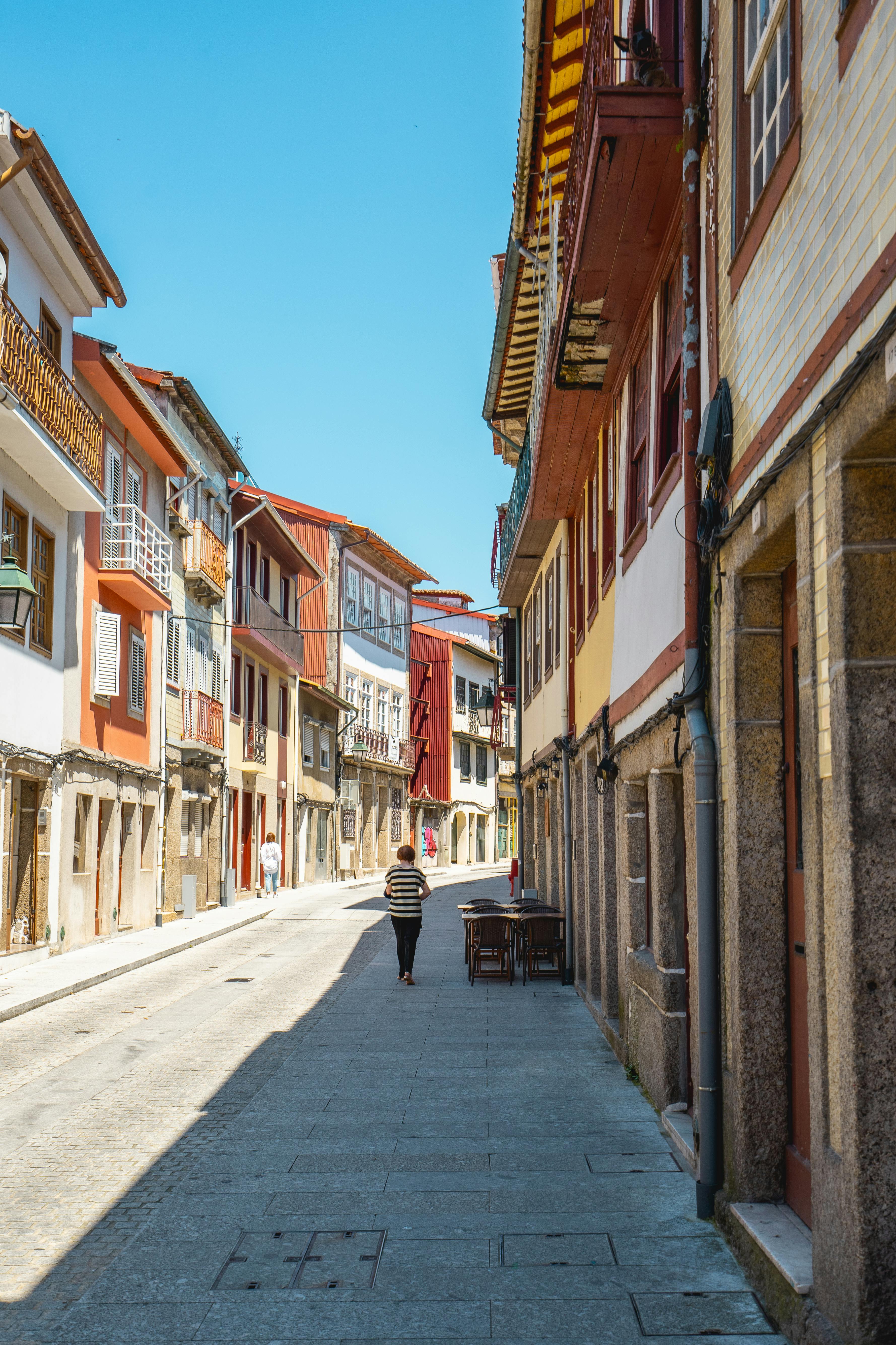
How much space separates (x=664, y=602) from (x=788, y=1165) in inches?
138

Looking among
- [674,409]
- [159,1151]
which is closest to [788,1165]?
[159,1151]

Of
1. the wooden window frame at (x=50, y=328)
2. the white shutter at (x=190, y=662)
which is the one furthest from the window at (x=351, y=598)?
the wooden window frame at (x=50, y=328)

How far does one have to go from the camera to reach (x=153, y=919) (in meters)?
24.0

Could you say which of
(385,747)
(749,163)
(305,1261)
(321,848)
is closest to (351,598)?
(385,747)

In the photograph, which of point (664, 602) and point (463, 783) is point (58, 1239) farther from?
point (463, 783)

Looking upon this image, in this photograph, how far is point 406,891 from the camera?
15016mm

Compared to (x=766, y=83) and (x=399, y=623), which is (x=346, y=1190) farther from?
(x=399, y=623)

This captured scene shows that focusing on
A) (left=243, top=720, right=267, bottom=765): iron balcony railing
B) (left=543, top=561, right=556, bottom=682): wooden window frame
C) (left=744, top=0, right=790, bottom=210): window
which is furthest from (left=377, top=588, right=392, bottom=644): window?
(left=744, top=0, right=790, bottom=210): window

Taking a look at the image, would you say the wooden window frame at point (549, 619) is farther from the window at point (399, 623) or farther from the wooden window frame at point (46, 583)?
the window at point (399, 623)

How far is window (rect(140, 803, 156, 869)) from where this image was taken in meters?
23.5

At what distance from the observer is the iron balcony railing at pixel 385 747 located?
45281 mm

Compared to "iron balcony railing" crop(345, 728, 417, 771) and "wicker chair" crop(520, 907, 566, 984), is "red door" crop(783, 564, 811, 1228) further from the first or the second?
"iron balcony railing" crop(345, 728, 417, 771)

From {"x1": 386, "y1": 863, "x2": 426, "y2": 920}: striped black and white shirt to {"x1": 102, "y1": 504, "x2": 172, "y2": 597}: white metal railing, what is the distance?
8134 millimetres

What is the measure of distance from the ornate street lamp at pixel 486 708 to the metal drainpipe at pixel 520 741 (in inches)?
243
